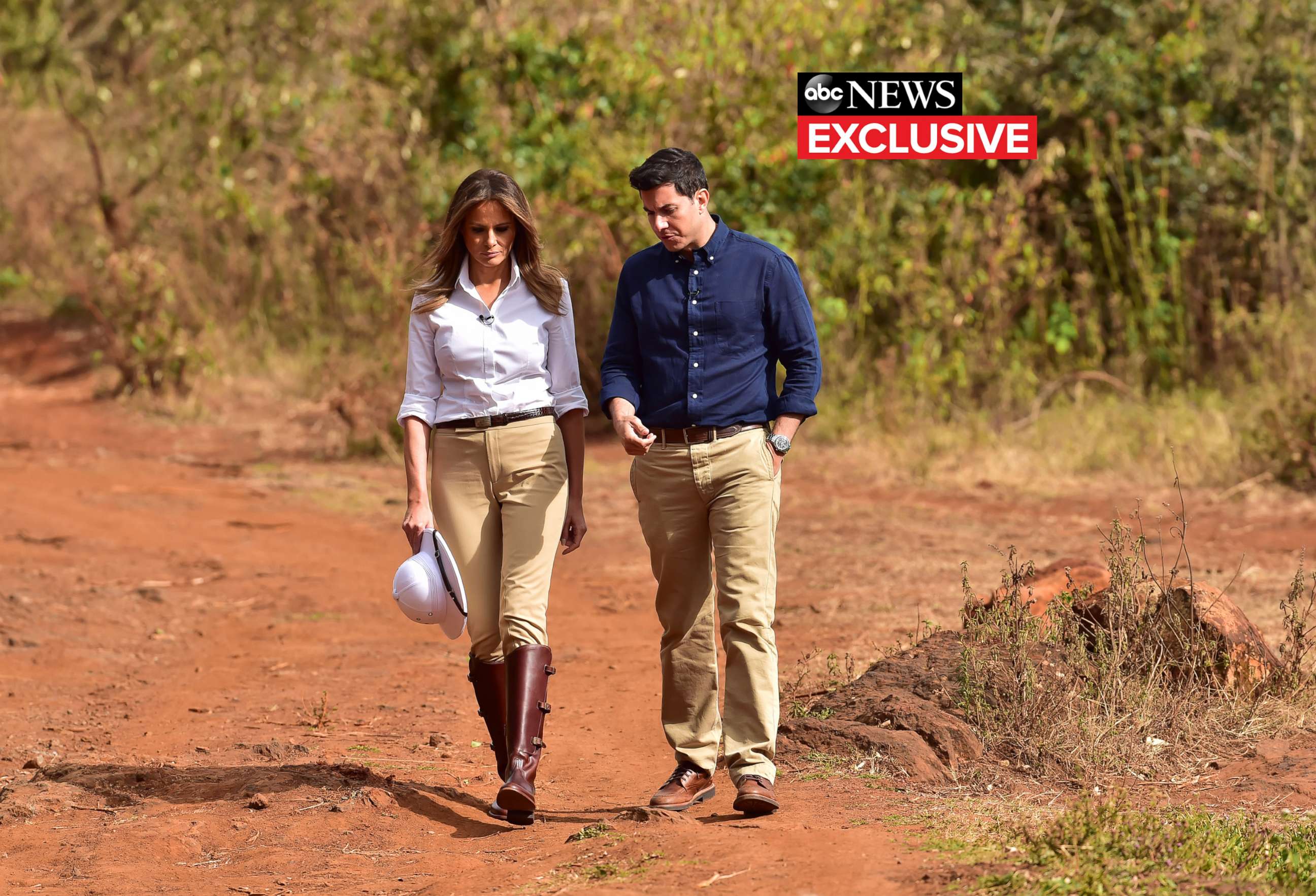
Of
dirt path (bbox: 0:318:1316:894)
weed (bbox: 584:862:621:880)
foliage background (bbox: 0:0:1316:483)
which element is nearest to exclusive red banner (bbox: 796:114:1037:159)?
foliage background (bbox: 0:0:1316:483)

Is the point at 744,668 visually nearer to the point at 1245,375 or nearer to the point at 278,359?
the point at 1245,375

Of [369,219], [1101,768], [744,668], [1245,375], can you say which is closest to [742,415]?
[744,668]

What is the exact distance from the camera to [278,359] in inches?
549

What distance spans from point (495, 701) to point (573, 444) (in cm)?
79

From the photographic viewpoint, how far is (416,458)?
172 inches

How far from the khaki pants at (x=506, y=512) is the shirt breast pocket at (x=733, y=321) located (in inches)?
22.7

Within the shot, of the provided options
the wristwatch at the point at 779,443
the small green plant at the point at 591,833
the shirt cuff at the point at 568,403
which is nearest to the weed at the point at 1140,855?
the small green plant at the point at 591,833

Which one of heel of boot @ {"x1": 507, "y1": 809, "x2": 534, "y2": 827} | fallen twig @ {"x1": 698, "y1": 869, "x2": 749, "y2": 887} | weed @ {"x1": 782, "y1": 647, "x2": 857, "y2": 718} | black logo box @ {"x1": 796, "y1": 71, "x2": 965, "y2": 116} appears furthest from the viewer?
black logo box @ {"x1": 796, "y1": 71, "x2": 965, "y2": 116}

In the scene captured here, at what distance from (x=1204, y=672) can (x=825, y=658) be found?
1574 millimetres

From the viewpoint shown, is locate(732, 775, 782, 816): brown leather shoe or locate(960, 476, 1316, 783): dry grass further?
locate(960, 476, 1316, 783): dry grass

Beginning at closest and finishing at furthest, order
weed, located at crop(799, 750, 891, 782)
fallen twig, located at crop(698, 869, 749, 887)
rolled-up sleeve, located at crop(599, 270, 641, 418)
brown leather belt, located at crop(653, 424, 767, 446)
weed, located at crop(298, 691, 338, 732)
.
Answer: fallen twig, located at crop(698, 869, 749, 887) < brown leather belt, located at crop(653, 424, 767, 446) < rolled-up sleeve, located at crop(599, 270, 641, 418) < weed, located at crop(799, 750, 891, 782) < weed, located at crop(298, 691, 338, 732)

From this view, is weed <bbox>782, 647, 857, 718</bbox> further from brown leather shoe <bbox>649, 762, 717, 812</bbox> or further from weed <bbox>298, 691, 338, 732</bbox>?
weed <bbox>298, 691, 338, 732</bbox>

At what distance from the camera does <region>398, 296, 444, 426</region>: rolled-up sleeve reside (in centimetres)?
439

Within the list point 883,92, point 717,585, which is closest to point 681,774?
point 717,585
